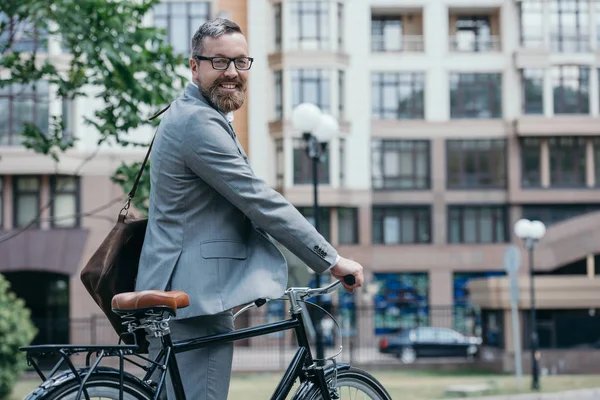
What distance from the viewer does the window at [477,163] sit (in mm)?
47250

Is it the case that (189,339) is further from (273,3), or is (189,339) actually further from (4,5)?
(273,3)

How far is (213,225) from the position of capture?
13.8ft

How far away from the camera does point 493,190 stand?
4722 centimetres

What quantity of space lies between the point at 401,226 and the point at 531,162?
615cm

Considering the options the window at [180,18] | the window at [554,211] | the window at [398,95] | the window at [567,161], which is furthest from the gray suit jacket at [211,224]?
the window at [567,161]

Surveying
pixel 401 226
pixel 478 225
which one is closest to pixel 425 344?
pixel 401 226

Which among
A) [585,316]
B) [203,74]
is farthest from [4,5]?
[585,316]

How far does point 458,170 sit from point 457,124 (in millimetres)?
1990

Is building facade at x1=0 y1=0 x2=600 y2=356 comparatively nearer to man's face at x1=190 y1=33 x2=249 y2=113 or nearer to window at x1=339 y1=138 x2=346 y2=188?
window at x1=339 y1=138 x2=346 y2=188

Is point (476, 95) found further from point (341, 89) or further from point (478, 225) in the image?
point (341, 89)

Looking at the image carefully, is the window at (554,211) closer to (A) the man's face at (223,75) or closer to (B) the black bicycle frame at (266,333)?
(B) the black bicycle frame at (266,333)

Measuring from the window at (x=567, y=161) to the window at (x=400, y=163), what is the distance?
207 inches

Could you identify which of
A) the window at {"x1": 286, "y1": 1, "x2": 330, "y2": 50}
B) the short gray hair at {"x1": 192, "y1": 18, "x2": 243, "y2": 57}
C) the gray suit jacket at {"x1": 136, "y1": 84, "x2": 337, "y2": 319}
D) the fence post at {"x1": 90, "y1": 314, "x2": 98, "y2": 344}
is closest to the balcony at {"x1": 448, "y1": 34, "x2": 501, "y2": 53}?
the window at {"x1": 286, "y1": 1, "x2": 330, "y2": 50}

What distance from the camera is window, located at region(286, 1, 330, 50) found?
45.8m
